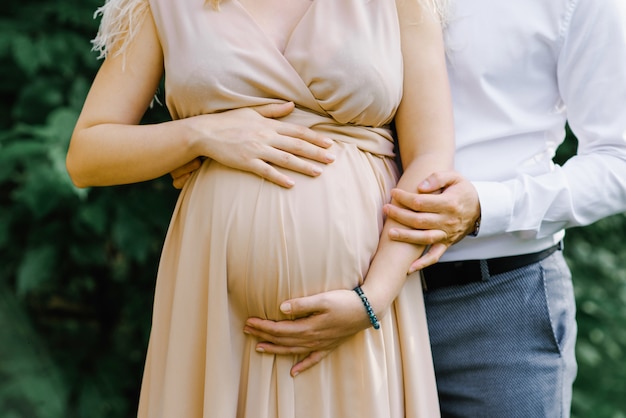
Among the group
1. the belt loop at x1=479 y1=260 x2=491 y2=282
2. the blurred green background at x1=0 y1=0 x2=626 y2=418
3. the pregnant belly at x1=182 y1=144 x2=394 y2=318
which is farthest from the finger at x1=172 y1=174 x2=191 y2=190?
the belt loop at x1=479 y1=260 x2=491 y2=282

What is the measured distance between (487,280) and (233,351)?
26.5 inches

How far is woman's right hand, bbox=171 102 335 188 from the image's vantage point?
1723mm

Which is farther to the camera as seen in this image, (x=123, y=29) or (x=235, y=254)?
(x=123, y=29)

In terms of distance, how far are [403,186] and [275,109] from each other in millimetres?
339

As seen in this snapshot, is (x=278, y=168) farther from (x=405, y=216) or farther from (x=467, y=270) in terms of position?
(x=467, y=270)

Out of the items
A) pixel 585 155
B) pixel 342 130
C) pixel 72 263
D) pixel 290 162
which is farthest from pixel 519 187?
pixel 72 263

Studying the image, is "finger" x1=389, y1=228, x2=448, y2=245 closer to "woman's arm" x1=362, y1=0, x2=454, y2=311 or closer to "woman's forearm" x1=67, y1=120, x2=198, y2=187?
"woman's arm" x1=362, y1=0, x2=454, y2=311

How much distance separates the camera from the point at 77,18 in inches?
107

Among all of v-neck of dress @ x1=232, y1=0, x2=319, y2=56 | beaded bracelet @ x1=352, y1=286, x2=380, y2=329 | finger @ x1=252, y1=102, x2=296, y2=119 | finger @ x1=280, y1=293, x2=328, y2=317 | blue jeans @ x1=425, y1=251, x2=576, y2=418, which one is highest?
v-neck of dress @ x1=232, y1=0, x2=319, y2=56

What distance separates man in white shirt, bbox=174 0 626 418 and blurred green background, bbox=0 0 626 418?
1.13 meters

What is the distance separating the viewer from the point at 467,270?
200 centimetres

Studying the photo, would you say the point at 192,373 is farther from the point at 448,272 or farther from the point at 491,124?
the point at 491,124

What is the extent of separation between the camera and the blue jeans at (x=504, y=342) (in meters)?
2.00

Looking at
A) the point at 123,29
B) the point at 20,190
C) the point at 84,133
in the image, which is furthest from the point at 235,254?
the point at 20,190
